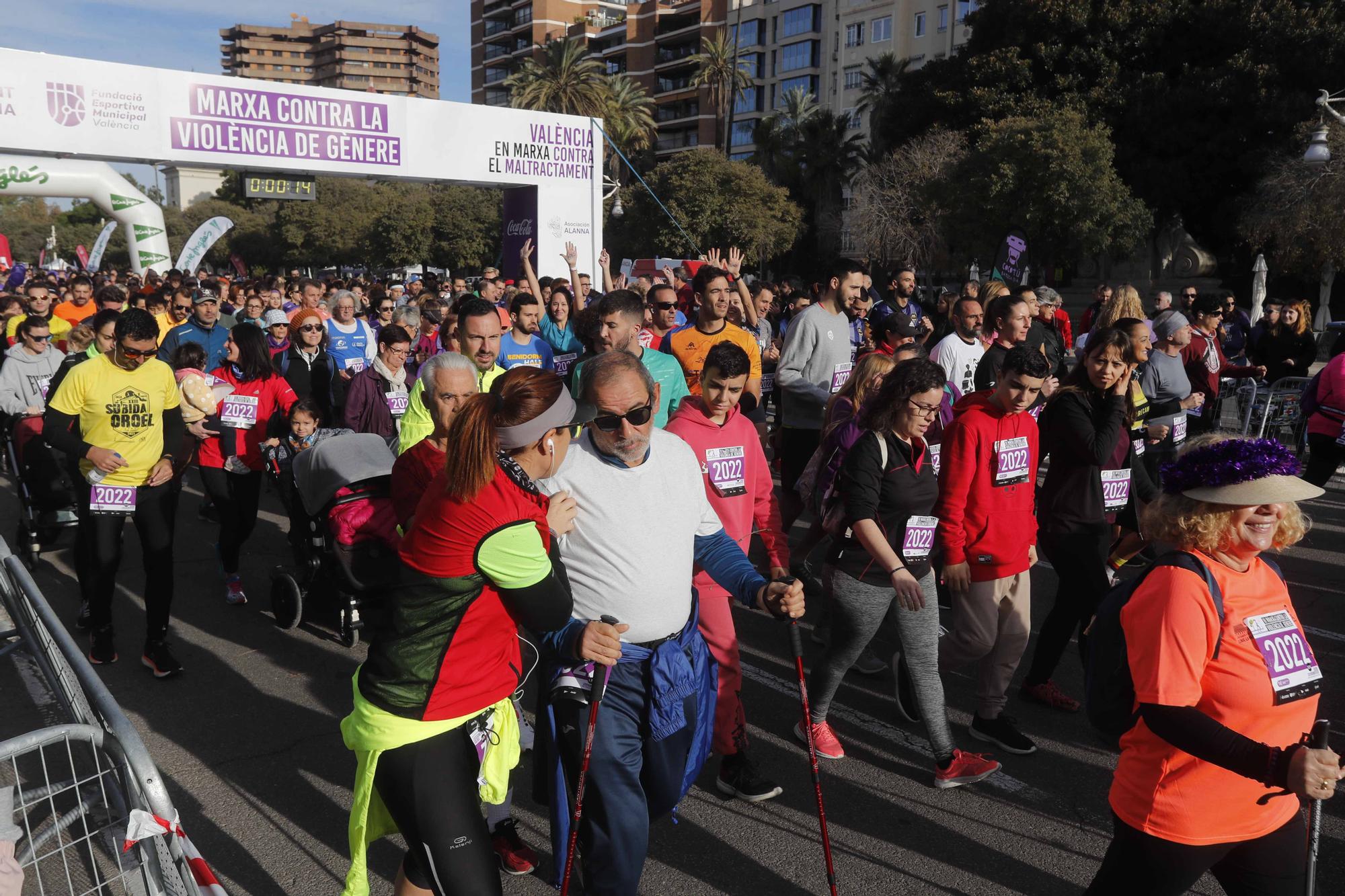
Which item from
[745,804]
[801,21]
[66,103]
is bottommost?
[745,804]

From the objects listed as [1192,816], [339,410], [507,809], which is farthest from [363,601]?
[339,410]

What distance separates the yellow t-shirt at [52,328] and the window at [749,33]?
70667mm

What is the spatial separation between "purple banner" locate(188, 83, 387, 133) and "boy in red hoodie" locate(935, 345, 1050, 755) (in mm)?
16033

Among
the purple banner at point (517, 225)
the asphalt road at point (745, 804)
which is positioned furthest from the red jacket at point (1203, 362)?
the purple banner at point (517, 225)

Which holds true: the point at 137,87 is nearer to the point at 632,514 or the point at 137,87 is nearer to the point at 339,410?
the point at 339,410

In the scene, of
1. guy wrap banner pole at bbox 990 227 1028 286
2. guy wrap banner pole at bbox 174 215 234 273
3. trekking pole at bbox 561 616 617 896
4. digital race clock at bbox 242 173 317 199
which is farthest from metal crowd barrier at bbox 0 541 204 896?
guy wrap banner pole at bbox 174 215 234 273

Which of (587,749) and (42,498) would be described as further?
(42,498)

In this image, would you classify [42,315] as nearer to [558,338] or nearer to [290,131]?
[558,338]

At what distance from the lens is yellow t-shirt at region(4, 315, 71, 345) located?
938 cm

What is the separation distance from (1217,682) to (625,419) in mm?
1645

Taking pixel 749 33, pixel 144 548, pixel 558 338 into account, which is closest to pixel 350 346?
pixel 558 338

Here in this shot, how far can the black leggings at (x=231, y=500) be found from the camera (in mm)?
6551

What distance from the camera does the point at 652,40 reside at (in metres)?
83.6

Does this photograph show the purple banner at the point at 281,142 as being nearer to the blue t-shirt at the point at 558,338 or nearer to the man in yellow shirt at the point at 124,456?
the blue t-shirt at the point at 558,338
